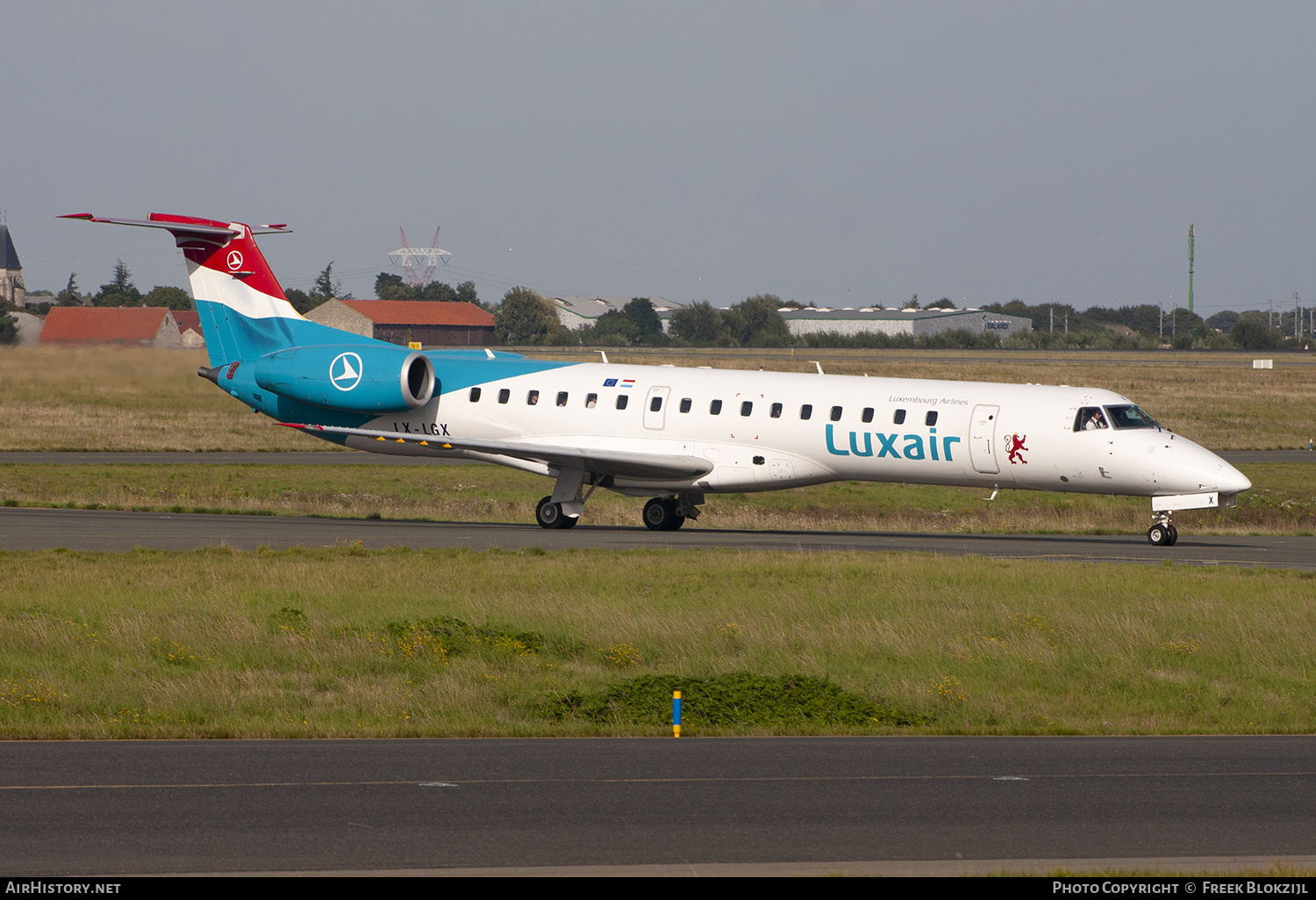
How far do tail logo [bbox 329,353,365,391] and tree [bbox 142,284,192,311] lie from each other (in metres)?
77.6

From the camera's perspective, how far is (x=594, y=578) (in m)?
22.8

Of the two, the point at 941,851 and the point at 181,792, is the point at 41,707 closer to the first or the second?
the point at 181,792

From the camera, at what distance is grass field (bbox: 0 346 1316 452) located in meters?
42.2

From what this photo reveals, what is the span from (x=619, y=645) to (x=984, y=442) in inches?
529

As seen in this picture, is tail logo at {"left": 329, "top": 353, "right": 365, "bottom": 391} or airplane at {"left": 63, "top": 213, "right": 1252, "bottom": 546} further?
tail logo at {"left": 329, "top": 353, "right": 365, "bottom": 391}

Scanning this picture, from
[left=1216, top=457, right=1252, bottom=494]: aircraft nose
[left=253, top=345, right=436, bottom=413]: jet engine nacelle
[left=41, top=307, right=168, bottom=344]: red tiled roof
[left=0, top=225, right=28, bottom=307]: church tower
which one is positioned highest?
[left=0, top=225, right=28, bottom=307]: church tower

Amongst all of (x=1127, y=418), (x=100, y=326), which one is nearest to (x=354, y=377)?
(x=100, y=326)

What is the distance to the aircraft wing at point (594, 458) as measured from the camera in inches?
1200

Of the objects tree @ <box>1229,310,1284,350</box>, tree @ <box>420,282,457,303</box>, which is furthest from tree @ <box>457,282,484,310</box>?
tree @ <box>1229,310,1284,350</box>

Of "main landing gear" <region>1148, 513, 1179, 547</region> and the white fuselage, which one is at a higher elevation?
the white fuselage

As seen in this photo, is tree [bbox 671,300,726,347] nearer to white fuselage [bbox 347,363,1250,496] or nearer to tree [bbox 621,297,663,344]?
tree [bbox 621,297,663,344]

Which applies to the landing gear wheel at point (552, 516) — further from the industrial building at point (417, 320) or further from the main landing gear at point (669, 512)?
the industrial building at point (417, 320)

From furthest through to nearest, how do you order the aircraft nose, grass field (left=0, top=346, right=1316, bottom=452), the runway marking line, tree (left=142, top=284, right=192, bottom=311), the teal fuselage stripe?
1. tree (left=142, top=284, right=192, bottom=311)
2. grass field (left=0, top=346, right=1316, bottom=452)
3. the teal fuselage stripe
4. the aircraft nose
5. the runway marking line

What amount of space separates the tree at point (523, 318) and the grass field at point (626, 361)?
2305 cm
